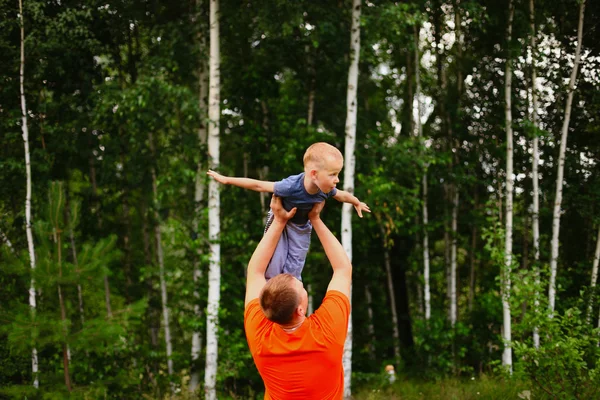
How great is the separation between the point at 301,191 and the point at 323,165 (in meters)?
0.24

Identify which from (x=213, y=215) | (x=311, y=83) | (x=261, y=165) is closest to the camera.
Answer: (x=213, y=215)

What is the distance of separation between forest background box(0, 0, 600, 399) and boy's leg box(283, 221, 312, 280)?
18.7ft

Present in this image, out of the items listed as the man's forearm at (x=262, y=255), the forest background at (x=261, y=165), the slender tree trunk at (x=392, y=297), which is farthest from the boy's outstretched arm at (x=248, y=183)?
the slender tree trunk at (x=392, y=297)

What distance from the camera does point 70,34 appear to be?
11.5 meters

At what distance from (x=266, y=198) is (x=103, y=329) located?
652 cm

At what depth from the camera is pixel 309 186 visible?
3.53 m

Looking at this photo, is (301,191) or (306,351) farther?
(301,191)

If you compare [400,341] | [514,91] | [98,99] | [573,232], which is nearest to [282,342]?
[98,99]

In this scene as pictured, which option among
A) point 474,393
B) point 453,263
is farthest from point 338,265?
point 453,263

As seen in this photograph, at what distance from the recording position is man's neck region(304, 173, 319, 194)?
352 centimetres

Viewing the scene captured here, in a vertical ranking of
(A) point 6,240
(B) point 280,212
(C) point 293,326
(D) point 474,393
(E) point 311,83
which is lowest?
(D) point 474,393

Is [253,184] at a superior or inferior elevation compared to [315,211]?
superior

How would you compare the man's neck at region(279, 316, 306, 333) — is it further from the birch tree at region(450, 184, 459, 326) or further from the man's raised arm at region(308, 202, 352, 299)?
the birch tree at region(450, 184, 459, 326)

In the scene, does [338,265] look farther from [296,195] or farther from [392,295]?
[392,295]
